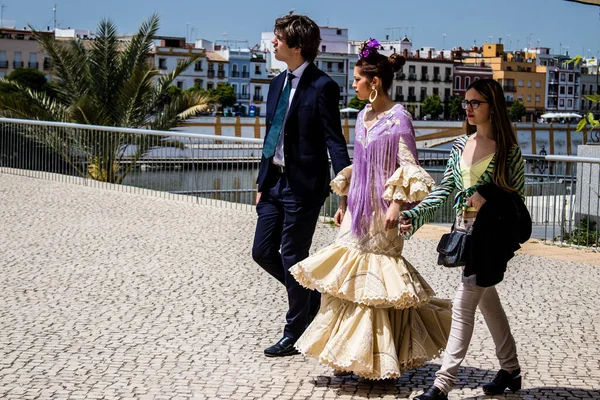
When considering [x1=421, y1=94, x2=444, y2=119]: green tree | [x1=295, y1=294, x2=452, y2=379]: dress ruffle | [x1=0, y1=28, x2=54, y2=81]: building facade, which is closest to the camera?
[x1=295, y1=294, x2=452, y2=379]: dress ruffle

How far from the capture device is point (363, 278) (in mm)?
5289

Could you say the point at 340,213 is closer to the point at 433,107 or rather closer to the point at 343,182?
the point at 343,182

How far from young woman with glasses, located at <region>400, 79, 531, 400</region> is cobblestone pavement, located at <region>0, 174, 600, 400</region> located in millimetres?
459

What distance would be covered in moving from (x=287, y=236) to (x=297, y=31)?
110 cm

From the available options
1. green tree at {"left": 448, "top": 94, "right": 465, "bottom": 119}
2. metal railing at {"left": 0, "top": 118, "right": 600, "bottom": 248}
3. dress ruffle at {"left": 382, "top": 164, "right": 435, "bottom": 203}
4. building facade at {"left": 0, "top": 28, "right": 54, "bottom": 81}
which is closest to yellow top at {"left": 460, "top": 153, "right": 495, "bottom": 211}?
dress ruffle at {"left": 382, "top": 164, "right": 435, "bottom": 203}

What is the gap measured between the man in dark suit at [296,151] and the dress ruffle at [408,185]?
62 centimetres

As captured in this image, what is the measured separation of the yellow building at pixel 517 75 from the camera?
188375mm

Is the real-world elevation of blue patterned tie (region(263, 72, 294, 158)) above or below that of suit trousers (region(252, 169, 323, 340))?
above

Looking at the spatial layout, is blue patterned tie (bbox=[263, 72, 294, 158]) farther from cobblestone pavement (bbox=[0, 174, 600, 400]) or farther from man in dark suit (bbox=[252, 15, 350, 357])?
cobblestone pavement (bbox=[0, 174, 600, 400])

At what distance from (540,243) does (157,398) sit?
716 centimetres

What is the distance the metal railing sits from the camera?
11656mm

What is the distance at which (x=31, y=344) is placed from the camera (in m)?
6.36

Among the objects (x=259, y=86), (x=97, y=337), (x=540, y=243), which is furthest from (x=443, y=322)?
(x=259, y=86)

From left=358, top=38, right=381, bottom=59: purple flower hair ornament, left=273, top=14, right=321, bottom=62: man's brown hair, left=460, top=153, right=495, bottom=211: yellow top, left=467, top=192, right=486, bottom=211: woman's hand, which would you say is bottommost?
left=467, top=192, right=486, bottom=211: woman's hand
